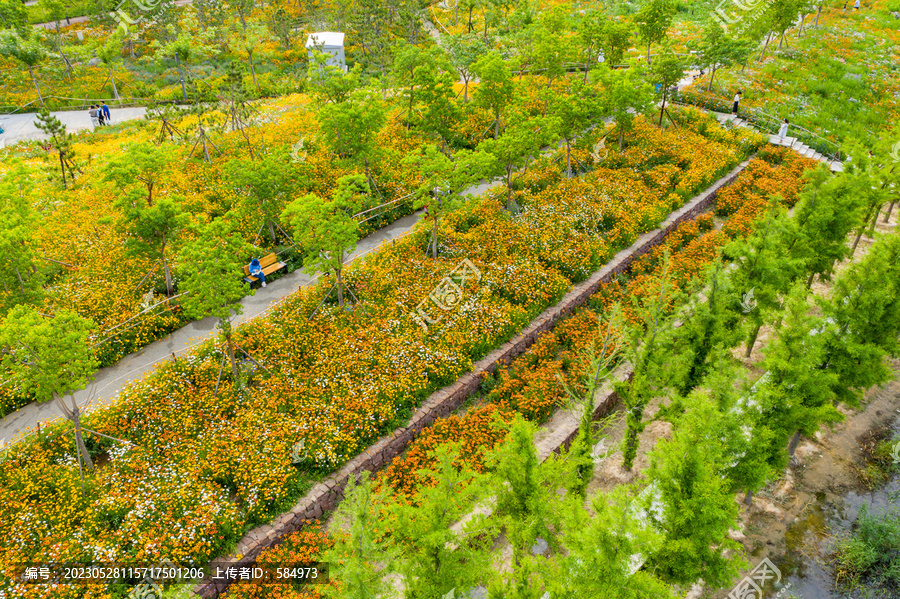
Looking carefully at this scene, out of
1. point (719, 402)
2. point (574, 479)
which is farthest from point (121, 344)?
point (719, 402)

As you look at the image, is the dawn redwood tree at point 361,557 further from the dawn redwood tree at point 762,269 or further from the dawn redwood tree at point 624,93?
the dawn redwood tree at point 624,93

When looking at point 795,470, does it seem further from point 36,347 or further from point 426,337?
point 36,347

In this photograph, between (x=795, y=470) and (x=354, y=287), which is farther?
(x=354, y=287)

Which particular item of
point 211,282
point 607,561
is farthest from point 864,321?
point 211,282

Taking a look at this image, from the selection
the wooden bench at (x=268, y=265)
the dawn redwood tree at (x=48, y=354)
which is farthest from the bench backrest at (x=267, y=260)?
the dawn redwood tree at (x=48, y=354)

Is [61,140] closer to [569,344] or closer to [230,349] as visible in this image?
[230,349]

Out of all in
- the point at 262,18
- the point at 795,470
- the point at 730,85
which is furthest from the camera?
the point at 262,18

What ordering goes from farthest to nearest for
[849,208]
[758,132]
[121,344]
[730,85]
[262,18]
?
[262,18] < [730,85] < [758,132] < [849,208] < [121,344]
